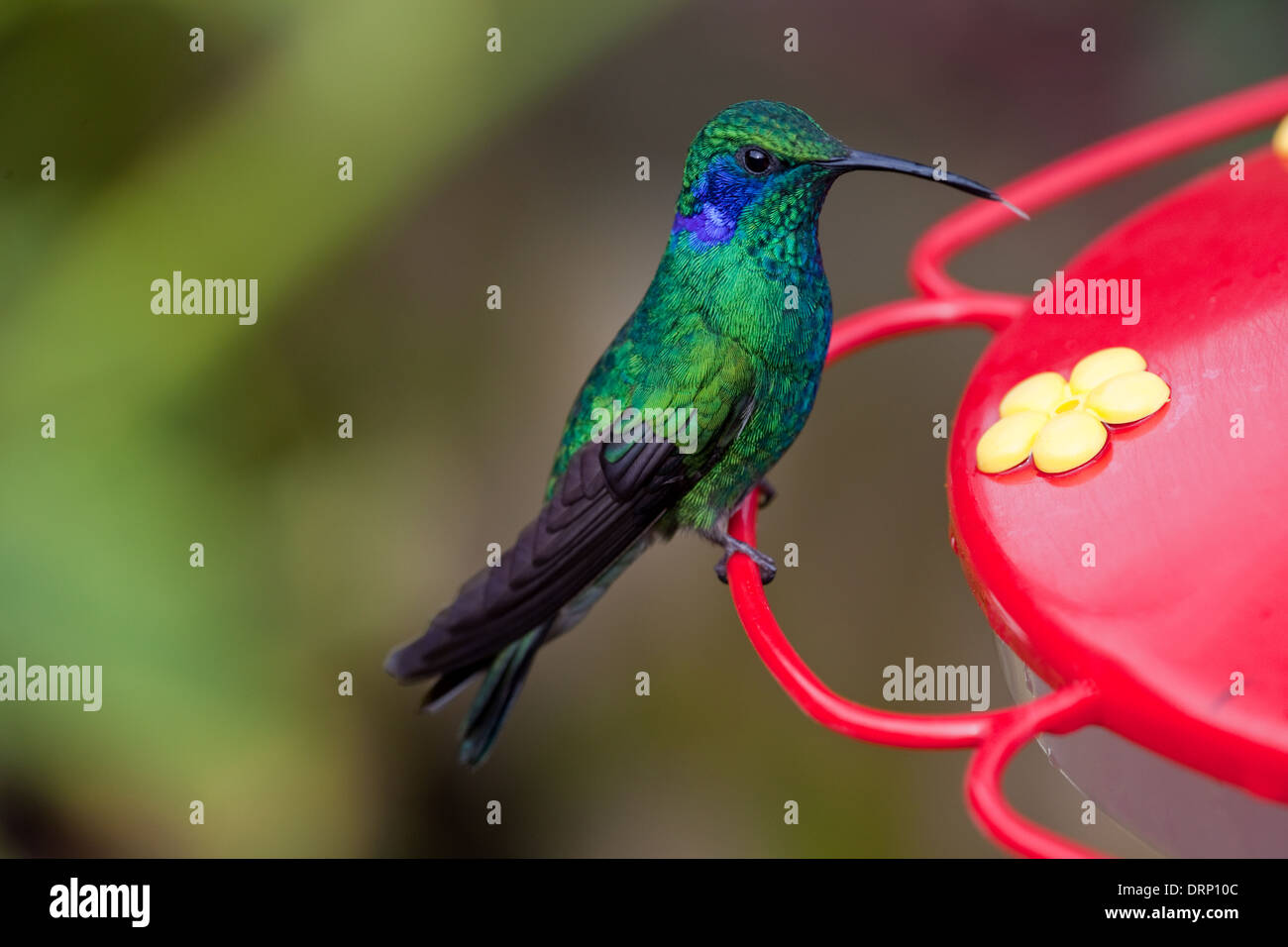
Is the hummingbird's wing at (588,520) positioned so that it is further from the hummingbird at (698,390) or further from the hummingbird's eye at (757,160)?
the hummingbird's eye at (757,160)

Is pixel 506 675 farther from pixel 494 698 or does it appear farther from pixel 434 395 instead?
pixel 434 395

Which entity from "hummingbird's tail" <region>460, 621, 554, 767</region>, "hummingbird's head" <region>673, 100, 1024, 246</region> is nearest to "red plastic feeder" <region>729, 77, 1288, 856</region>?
"hummingbird's head" <region>673, 100, 1024, 246</region>

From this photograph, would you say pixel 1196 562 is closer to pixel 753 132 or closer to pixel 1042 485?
pixel 1042 485

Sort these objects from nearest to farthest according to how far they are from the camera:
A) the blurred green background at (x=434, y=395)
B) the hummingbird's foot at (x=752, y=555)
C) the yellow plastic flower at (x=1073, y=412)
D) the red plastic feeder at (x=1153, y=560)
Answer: the red plastic feeder at (x=1153, y=560) < the yellow plastic flower at (x=1073, y=412) < the hummingbird's foot at (x=752, y=555) < the blurred green background at (x=434, y=395)

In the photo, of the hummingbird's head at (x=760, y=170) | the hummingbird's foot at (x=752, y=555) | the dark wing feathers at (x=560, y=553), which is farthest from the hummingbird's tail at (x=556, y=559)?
the hummingbird's head at (x=760, y=170)

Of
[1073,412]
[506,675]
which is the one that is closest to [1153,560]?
[1073,412]

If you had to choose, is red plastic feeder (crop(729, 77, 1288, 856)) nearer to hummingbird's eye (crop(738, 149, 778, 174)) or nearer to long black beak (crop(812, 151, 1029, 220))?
long black beak (crop(812, 151, 1029, 220))

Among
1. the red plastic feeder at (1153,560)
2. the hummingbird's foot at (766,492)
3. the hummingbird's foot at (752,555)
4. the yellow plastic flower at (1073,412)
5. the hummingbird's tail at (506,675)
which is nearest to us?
the red plastic feeder at (1153,560)
